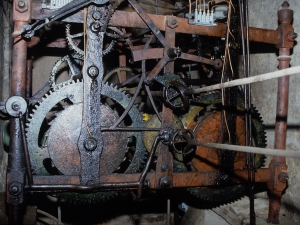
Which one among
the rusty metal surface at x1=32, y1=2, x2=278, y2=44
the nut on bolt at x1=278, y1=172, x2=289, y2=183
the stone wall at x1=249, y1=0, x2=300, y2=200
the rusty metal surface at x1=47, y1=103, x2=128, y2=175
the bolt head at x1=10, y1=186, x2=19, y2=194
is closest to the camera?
the bolt head at x1=10, y1=186, x2=19, y2=194

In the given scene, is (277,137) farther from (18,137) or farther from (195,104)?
(18,137)

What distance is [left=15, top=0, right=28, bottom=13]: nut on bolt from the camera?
2.42 meters

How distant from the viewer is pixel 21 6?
2426 millimetres

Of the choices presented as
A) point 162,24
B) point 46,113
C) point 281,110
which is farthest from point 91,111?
point 281,110

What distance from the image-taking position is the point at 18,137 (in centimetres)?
246

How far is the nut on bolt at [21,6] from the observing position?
242 centimetres

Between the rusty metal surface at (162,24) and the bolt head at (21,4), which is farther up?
the bolt head at (21,4)

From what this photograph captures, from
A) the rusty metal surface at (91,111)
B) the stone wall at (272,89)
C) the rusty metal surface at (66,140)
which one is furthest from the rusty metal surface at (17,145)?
the stone wall at (272,89)

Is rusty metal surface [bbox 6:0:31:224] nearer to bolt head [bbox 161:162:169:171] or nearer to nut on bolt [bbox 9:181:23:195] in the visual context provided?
nut on bolt [bbox 9:181:23:195]

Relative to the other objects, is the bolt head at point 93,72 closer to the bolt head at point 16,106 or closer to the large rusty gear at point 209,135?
the bolt head at point 16,106

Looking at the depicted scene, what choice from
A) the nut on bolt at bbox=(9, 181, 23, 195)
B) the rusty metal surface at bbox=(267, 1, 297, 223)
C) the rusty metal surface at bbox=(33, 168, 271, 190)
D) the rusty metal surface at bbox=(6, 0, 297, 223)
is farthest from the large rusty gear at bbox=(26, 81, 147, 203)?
the rusty metal surface at bbox=(267, 1, 297, 223)

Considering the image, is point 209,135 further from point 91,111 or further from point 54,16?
point 54,16

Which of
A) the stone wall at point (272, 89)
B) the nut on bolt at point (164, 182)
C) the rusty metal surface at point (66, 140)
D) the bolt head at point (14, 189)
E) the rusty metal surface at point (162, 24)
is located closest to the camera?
the bolt head at point (14, 189)

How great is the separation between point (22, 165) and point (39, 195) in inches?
112
